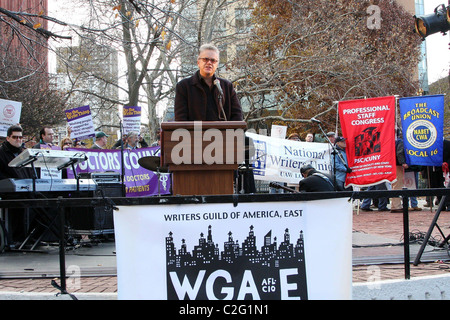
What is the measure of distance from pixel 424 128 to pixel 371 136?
1.26m

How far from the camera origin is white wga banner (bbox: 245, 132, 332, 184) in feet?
40.4

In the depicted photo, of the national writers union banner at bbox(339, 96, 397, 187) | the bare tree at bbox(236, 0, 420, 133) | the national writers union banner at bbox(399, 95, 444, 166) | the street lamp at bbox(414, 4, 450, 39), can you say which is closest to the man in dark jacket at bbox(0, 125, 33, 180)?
the national writers union banner at bbox(339, 96, 397, 187)

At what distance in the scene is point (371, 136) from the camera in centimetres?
1107

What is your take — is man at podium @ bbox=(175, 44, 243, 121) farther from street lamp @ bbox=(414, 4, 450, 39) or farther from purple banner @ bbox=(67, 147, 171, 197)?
street lamp @ bbox=(414, 4, 450, 39)

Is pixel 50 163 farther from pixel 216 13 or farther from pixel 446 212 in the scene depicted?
pixel 216 13

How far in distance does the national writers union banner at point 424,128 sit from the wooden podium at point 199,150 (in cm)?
842

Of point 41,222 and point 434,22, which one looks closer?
point 41,222

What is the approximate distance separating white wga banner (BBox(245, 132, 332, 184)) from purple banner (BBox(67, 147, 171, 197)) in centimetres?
268

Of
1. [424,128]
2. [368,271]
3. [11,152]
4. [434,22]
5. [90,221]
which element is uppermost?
[434,22]

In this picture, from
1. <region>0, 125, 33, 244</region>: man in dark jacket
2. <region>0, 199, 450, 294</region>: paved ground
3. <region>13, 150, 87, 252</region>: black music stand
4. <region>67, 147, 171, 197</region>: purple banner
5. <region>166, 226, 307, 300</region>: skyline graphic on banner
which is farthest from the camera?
<region>67, 147, 171, 197</region>: purple banner

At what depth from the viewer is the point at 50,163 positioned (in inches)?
293

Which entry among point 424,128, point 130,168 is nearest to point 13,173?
point 130,168

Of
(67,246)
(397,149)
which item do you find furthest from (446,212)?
(67,246)

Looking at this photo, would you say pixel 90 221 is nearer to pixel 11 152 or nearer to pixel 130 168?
pixel 11 152
